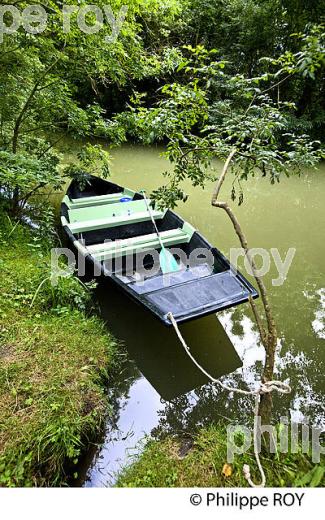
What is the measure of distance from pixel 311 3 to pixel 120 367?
3224 mm

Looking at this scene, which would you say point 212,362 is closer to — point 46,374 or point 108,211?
point 46,374

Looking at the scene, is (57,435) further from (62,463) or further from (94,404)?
(94,404)

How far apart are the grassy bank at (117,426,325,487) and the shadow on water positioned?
0.21m

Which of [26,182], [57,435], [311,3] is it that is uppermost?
[311,3]

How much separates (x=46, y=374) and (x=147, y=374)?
840 millimetres

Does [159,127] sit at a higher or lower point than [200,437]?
higher

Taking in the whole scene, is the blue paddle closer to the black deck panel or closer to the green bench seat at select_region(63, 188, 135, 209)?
the black deck panel

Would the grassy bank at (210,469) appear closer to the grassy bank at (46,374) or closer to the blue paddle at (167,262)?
the grassy bank at (46,374)

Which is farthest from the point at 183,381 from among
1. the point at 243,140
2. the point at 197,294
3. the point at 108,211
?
the point at 108,211

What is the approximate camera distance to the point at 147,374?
9.00ft

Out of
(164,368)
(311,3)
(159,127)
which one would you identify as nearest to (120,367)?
(164,368)

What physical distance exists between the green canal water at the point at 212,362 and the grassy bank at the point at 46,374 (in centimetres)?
23

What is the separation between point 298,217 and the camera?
567cm

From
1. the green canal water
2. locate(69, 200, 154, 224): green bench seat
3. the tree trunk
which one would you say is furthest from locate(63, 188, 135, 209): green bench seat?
the tree trunk
